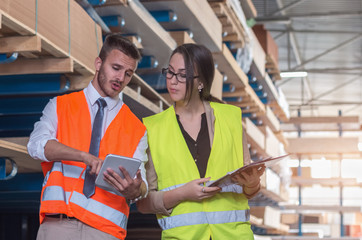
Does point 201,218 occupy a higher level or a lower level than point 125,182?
lower

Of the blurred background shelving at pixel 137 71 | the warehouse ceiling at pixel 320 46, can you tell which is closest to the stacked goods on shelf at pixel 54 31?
the blurred background shelving at pixel 137 71

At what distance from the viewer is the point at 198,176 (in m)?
2.55

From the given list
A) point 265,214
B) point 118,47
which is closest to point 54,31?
point 118,47

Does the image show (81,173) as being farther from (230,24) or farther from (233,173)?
(230,24)

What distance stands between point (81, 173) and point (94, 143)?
0.15 meters

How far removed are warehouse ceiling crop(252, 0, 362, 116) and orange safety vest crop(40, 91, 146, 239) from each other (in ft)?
32.2

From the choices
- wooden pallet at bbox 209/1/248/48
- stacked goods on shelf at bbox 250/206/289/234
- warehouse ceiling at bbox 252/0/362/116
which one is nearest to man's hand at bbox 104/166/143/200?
wooden pallet at bbox 209/1/248/48

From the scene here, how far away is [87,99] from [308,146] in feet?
37.5

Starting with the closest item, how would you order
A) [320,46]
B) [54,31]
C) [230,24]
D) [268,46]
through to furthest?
[54,31] → [230,24] → [268,46] → [320,46]

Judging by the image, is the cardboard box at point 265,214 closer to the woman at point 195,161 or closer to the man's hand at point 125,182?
the woman at point 195,161

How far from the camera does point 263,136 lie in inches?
327

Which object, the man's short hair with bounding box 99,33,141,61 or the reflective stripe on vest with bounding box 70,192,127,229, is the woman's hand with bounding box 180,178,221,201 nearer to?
the reflective stripe on vest with bounding box 70,192,127,229

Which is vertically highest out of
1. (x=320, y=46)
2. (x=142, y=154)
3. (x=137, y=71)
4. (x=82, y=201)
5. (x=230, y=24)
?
(x=320, y=46)

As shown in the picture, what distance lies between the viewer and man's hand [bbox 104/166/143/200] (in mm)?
2338
